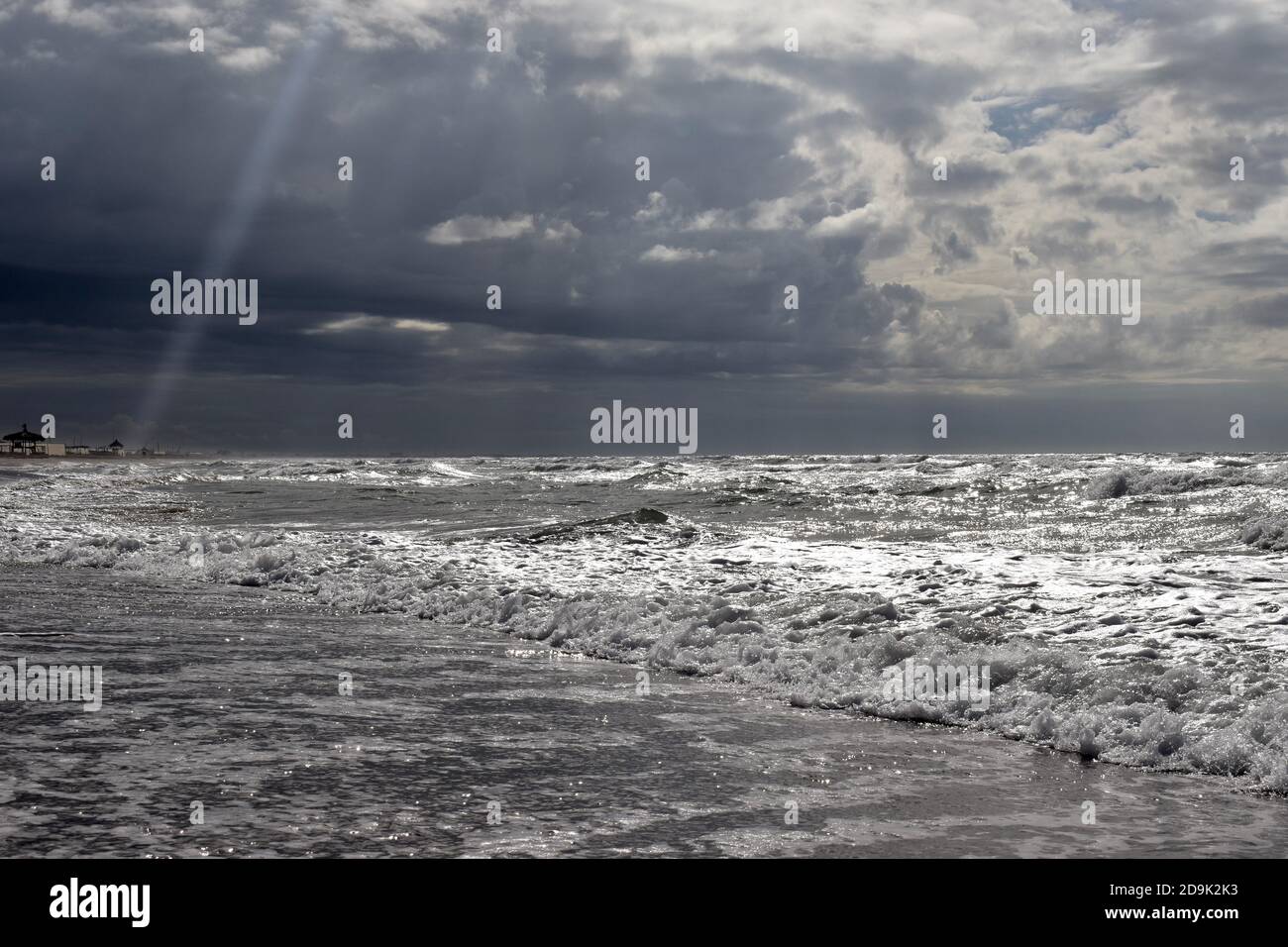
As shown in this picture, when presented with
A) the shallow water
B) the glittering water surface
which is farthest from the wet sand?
the shallow water

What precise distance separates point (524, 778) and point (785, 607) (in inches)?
287

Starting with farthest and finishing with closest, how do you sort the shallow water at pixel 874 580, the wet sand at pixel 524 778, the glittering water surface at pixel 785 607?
the shallow water at pixel 874 580 → the glittering water surface at pixel 785 607 → the wet sand at pixel 524 778

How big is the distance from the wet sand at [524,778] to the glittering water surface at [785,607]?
0.09 metres

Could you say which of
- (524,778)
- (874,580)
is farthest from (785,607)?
(524,778)

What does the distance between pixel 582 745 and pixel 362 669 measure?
13.2 feet

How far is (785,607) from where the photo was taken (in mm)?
13805

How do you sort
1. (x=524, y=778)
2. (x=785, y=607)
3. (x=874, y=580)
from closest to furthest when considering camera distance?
(x=524, y=778) < (x=785, y=607) < (x=874, y=580)

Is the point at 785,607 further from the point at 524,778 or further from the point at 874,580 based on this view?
the point at 524,778

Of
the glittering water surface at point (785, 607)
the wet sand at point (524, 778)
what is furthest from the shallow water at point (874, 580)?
the wet sand at point (524, 778)

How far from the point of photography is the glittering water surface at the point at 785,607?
27.8 feet

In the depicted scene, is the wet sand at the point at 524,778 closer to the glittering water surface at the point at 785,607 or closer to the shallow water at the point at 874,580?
the glittering water surface at the point at 785,607

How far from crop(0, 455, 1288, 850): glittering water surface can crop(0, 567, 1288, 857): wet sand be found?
94mm

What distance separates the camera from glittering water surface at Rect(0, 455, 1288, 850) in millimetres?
8469
